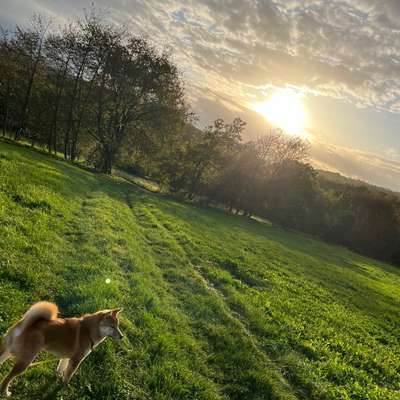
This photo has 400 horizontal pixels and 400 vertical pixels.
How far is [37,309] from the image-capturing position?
19.9 ft

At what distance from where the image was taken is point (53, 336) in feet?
20.8

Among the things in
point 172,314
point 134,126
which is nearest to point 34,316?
point 172,314

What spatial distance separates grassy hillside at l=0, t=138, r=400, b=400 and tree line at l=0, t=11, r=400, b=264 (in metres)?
33.3

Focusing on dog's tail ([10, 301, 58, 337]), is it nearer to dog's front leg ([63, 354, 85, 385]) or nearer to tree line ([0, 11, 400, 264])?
dog's front leg ([63, 354, 85, 385])

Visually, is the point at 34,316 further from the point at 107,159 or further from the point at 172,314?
the point at 107,159

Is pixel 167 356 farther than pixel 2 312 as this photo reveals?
Yes

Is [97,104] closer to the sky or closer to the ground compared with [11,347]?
closer to the sky

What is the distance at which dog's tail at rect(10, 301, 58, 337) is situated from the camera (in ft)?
19.4

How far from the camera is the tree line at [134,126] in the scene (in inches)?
2069

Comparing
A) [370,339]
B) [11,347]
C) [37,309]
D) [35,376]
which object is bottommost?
[370,339]

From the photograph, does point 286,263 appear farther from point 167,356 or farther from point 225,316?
point 167,356

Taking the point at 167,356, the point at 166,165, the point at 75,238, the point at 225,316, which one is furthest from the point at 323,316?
the point at 166,165

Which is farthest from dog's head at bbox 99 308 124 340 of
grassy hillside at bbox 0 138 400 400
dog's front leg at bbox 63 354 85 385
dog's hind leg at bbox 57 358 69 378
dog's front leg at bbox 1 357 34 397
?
dog's front leg at bbox 1 357 34 397

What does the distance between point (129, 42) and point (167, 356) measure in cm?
5445
